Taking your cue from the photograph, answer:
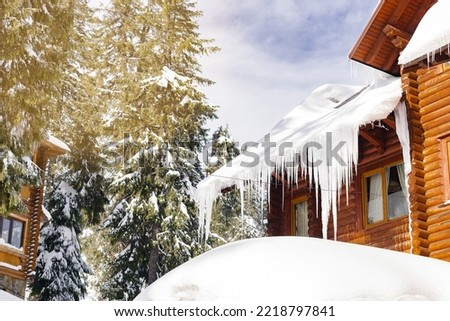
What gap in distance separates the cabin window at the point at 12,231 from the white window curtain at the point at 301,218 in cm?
1162

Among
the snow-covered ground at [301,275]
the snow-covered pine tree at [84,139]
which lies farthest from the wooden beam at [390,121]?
the snow-covered pine tree at [84,139]

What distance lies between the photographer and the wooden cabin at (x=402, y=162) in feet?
37.5

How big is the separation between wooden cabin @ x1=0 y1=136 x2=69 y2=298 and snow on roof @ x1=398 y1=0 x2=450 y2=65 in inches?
575

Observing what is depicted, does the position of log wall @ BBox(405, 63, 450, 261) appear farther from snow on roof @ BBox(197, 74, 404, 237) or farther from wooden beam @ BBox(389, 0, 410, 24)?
wooden beam @ BBox(389, 0, 410, 24)

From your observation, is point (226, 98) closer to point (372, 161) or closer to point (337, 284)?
point (372, 161)

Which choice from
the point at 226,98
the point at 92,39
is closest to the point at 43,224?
the point at 92,39

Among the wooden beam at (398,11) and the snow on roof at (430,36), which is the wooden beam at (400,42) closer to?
the wooden beam at (398,11)

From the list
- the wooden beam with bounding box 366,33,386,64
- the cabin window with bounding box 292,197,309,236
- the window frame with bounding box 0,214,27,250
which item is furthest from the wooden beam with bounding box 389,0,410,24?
the window frame with bounding box 0,214,27,250

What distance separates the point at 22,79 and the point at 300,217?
275 inches

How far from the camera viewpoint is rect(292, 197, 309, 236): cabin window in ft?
51.5

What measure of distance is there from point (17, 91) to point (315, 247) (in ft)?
28.4

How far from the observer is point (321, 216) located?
14953 millimetres

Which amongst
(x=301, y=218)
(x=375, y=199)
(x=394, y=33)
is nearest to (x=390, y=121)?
(x=375, y=199)

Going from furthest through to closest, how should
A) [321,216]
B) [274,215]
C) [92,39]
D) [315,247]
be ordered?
1. [92,39]
2. [274,215]
3. [321,216]
4. [315,247]
